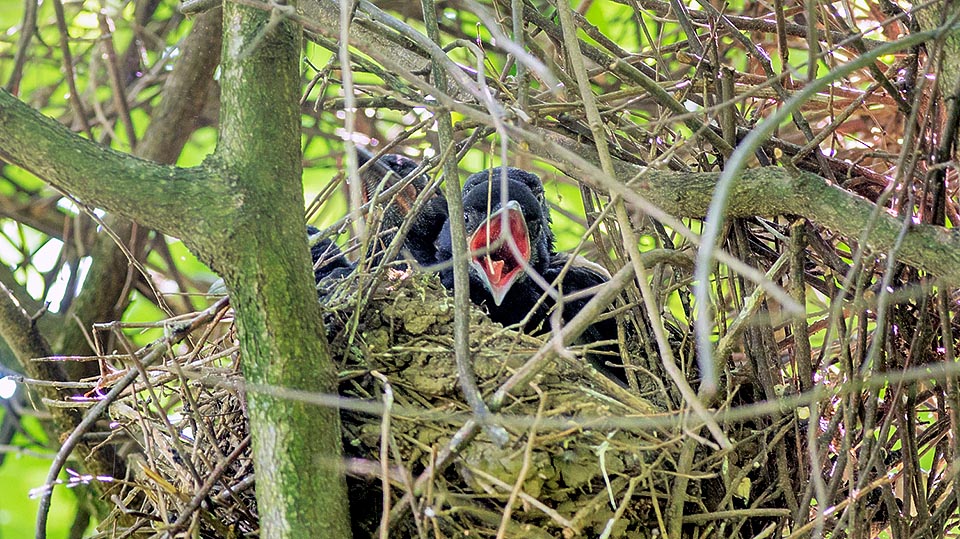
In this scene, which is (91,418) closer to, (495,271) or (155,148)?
(495,271)

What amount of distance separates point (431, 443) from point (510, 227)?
0.97 metres

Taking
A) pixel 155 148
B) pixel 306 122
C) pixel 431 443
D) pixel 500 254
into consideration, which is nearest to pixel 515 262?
pixel 500 254

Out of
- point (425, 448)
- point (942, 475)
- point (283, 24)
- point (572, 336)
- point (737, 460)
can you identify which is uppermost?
point (283, 24)

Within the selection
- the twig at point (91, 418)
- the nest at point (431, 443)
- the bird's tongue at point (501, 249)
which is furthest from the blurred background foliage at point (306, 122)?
the twig at point (91, 418)

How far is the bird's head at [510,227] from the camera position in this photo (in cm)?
278

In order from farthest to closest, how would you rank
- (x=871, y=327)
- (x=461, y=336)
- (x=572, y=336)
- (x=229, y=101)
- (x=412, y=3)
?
1. (x=412, y=3)
2. (x=871, y=327)
3. (x=229, y=101)
4. (x=461, y=336)
5. (x=572, y=336)

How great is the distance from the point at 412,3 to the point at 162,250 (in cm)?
125

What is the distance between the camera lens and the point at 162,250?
374cm

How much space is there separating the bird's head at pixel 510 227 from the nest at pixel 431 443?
49 cm

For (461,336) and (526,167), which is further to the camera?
(526,167)

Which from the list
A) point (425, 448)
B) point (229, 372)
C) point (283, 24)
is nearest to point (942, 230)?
point (425, 448)

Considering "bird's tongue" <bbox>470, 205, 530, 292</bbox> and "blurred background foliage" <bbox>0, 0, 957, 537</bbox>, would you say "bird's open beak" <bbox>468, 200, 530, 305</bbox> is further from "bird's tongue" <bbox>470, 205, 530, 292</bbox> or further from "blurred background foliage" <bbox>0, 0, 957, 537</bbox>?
"blurred background foliage" <bbox>0, 0, 957, 537</bbox>

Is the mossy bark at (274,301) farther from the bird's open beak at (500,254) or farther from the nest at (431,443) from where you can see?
the bird's open beak at (500,254)

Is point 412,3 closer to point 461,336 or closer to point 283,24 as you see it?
point 283,24
